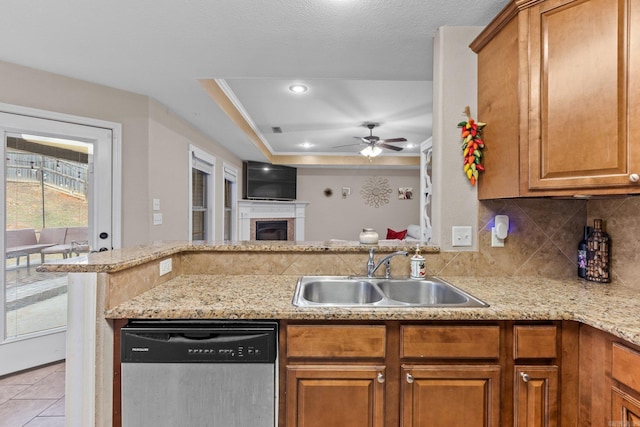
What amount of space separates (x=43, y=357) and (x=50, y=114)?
191 cm

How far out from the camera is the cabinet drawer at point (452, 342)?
4.07ft

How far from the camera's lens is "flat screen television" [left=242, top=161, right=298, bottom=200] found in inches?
237

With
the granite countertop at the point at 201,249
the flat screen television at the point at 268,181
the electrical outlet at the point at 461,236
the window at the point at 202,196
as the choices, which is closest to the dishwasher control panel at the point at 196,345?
the granite countertop at the point at 201,249

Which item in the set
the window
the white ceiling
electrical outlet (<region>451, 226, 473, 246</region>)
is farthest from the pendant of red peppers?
the window

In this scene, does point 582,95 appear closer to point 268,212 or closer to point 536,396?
point 536,396

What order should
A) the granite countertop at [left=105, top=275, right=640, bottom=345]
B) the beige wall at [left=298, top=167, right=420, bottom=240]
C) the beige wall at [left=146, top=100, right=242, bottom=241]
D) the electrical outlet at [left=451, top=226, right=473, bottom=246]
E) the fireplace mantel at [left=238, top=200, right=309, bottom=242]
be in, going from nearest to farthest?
the granite countertop at [left=105, top=275, right=640, bottom=345] → the electrical outlet at [left=451, top=226, right=473, bottom=246] → the beige wall at [left=146, top=100, right=242, bottom=241] → the fireplace mantel at [left=238, top=200, right=309, bottom=242] → the beige wall at [left=298, top=167, right=420, bottom=240]

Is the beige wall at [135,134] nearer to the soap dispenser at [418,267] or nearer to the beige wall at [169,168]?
the beige wall at [169,168]

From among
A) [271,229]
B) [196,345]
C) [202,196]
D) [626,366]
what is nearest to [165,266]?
[196,345]

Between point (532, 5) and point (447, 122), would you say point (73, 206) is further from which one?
point (532, 5)

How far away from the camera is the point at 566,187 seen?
1.35 m

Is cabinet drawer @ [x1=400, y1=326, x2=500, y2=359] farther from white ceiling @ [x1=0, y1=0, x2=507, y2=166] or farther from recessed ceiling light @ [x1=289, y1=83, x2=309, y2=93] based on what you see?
recessed ceiling light @ [x1=289, y1=83, x2=309, y2=93]

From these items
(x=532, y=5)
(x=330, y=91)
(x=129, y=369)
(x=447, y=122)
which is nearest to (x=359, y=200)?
(x=330, y=91)

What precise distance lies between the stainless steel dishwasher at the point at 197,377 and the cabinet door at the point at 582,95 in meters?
1.45

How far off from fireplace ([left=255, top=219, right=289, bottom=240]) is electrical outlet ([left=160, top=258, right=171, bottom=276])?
447 cm
